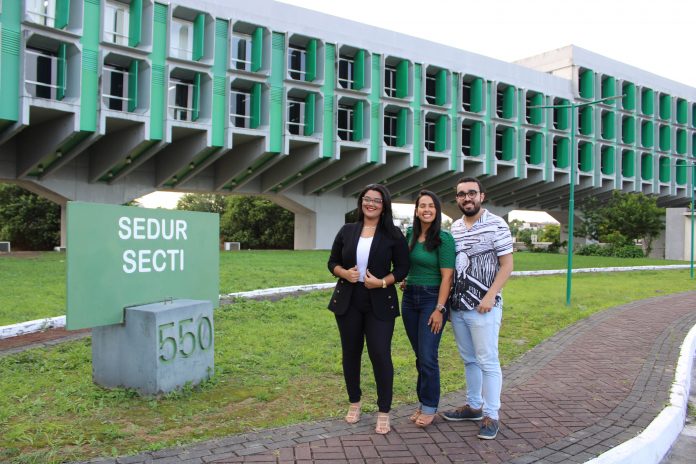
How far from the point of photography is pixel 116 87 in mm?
23891

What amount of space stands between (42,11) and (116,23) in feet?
9.51

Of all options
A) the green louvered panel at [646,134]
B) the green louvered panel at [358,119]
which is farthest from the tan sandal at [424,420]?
the green louvered panel at [646,134]

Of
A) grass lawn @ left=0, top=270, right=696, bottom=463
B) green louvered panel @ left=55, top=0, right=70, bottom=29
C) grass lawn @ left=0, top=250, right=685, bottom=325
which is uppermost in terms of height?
green louvered panel @ left=55, top=0, right=70, bottom=29

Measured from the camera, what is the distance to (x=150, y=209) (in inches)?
206

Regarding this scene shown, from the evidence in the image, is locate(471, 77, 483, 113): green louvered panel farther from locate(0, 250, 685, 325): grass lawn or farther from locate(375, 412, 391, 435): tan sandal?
locate(375, 412, 391, 435): tan sandal

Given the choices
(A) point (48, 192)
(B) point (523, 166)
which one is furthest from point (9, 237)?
(B) point (523, 166)

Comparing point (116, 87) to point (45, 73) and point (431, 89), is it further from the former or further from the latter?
point (431, 89)

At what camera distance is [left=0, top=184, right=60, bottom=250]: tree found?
39188mm

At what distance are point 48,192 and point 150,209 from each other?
2407cm

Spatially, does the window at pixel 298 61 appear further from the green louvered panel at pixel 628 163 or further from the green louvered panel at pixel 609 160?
the green louvered panel at pixel 628 163

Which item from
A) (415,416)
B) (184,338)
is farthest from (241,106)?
(415,416)

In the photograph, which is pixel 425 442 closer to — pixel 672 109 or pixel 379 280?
pixel 379 280

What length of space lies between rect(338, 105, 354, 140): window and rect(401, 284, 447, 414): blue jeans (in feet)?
87.7

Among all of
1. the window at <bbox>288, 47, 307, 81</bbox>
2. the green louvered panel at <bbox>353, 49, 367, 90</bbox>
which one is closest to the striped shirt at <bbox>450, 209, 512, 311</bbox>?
the window at <bbox>288, 47, 307, 81</bbox>
